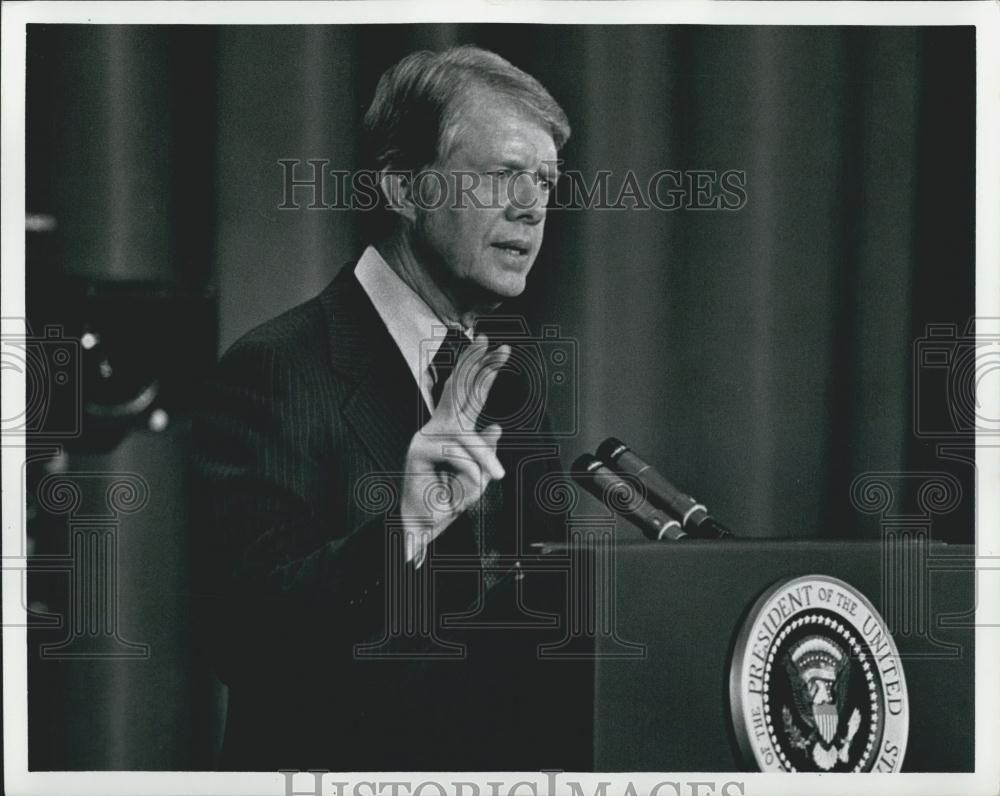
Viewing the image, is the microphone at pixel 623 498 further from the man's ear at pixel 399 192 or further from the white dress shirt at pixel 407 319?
the man's ear at pixel 399 192

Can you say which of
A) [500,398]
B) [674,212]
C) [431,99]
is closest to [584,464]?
[500,398]

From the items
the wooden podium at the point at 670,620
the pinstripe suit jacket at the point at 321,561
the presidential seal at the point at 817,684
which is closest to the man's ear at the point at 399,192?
the pinstripe suit jacket at the point at 321,561

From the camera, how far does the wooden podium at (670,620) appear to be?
5.02ft

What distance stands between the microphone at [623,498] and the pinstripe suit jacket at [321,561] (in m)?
0.08

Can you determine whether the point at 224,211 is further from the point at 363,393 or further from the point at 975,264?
the point at 975,264

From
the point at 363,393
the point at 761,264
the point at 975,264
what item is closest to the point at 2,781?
the point at 363,393

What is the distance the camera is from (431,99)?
60.9 inches

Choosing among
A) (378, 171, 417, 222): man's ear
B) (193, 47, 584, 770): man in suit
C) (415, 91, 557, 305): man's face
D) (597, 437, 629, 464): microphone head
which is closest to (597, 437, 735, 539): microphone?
(597, 437, 629, 464): microphone head

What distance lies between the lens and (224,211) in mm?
1558

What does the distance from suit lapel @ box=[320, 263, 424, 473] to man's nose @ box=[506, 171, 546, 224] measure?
248 mm

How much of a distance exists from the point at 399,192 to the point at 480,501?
45cm

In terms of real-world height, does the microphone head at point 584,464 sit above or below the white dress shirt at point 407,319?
below

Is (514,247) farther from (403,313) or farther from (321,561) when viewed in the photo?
(321,561)

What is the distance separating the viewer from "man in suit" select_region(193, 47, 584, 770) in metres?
1.54
